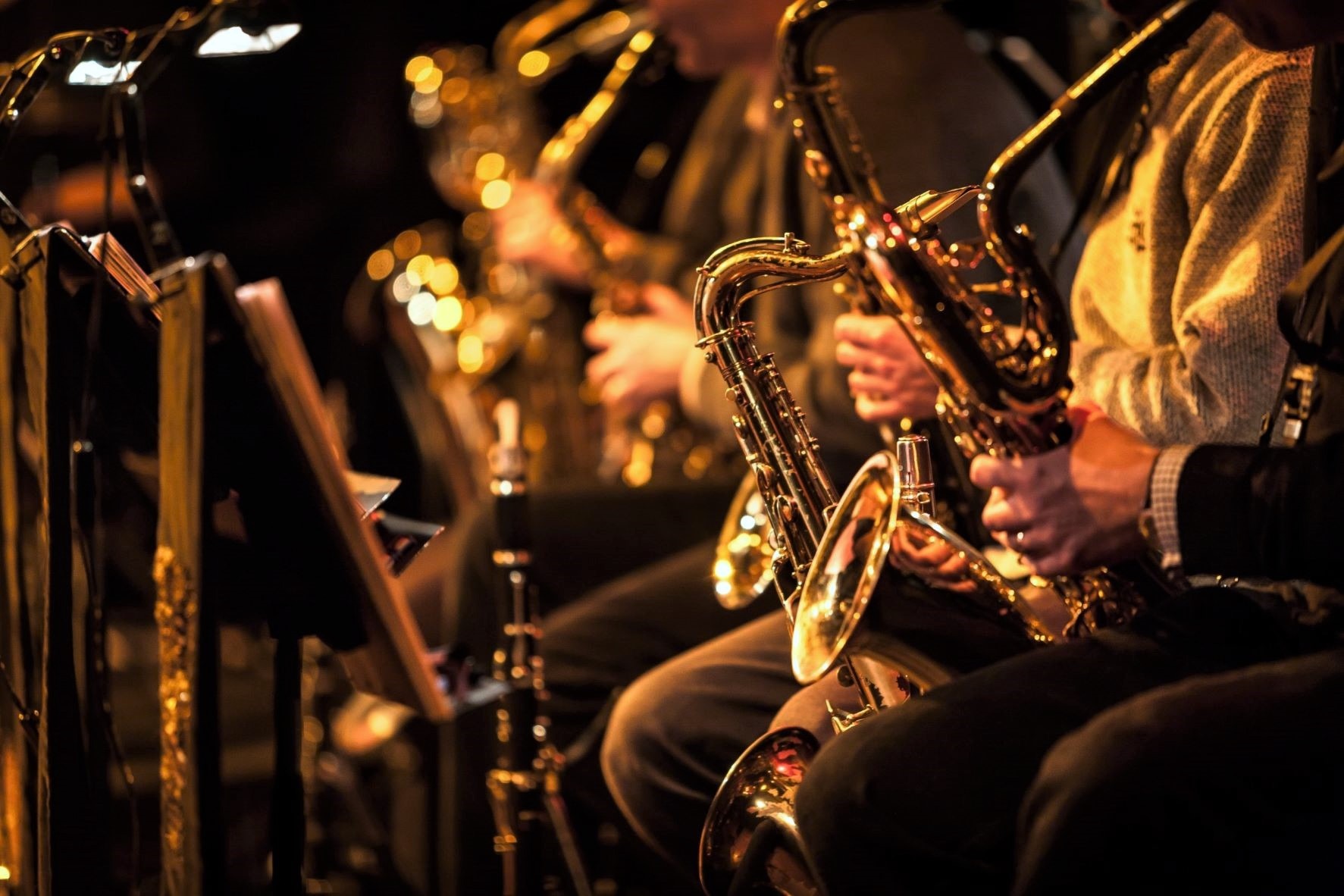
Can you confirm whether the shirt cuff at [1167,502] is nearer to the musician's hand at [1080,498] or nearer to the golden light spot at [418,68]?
the musician's hand at [1080,498]

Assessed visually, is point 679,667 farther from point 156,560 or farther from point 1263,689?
point 1263,689

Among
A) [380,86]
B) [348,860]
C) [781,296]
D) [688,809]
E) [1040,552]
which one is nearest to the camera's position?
[1040,552]

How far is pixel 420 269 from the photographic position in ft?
12.6

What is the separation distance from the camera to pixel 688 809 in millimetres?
1903

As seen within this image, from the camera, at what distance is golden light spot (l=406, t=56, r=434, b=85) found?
155 inches

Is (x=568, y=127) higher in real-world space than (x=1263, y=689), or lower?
higher

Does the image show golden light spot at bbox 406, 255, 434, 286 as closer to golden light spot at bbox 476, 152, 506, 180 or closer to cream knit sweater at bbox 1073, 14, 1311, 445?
golden light spot at bbox 476, 152, 506, 180

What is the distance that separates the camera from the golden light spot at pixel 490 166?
12.5 ft

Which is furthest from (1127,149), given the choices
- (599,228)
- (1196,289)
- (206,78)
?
(206,78)

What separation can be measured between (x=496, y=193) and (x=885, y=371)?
2.15 meters

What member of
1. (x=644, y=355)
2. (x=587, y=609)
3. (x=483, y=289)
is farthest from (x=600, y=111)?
(x=587, y=609)

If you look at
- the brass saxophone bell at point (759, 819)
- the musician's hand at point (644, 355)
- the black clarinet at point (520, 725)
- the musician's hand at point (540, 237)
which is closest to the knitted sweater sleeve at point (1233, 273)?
the brass saxophone bell at point (759, 819)

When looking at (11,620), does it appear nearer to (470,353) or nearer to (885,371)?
(885,371)

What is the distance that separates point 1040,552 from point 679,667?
0.68 m
